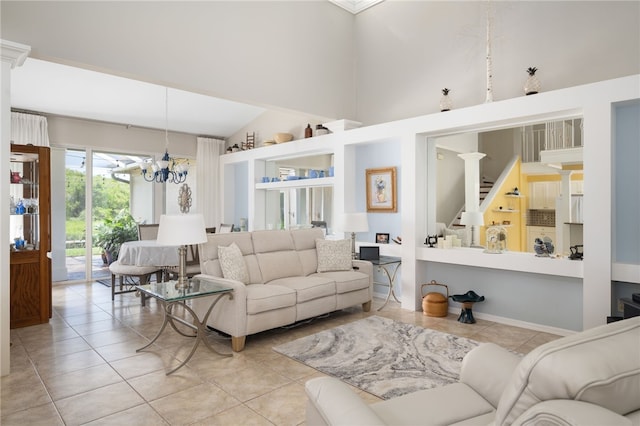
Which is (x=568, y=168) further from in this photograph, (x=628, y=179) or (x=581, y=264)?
(x=581, y=264)

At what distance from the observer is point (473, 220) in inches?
186

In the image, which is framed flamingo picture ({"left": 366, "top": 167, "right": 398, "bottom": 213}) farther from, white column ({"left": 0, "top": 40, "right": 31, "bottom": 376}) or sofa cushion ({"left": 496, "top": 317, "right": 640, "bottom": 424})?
sofa cushion ({"left": 496, "top": 317, "right": 640, "bottom": 424})

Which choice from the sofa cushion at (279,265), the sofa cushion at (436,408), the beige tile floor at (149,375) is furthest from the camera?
the sofa cushion at (279,265)

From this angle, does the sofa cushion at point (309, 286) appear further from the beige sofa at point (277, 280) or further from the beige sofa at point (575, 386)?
the beige sofa at point (575, 386)

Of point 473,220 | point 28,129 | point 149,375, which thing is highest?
point 28,129

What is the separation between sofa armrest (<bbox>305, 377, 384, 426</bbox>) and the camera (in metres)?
1.27

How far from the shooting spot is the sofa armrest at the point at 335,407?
1267 mm

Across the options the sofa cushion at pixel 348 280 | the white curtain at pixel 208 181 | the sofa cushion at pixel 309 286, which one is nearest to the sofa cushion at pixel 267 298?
the sofa cushion at pixel 309 286

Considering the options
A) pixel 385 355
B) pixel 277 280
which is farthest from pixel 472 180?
pixel 277 280

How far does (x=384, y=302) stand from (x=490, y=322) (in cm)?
138

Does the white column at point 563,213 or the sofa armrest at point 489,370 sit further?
the white column at point 563,213

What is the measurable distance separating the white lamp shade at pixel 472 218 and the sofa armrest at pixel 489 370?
315 cm

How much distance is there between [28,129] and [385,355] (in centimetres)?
622

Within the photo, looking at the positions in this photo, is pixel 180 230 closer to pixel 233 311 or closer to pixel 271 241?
pixel 233 311
